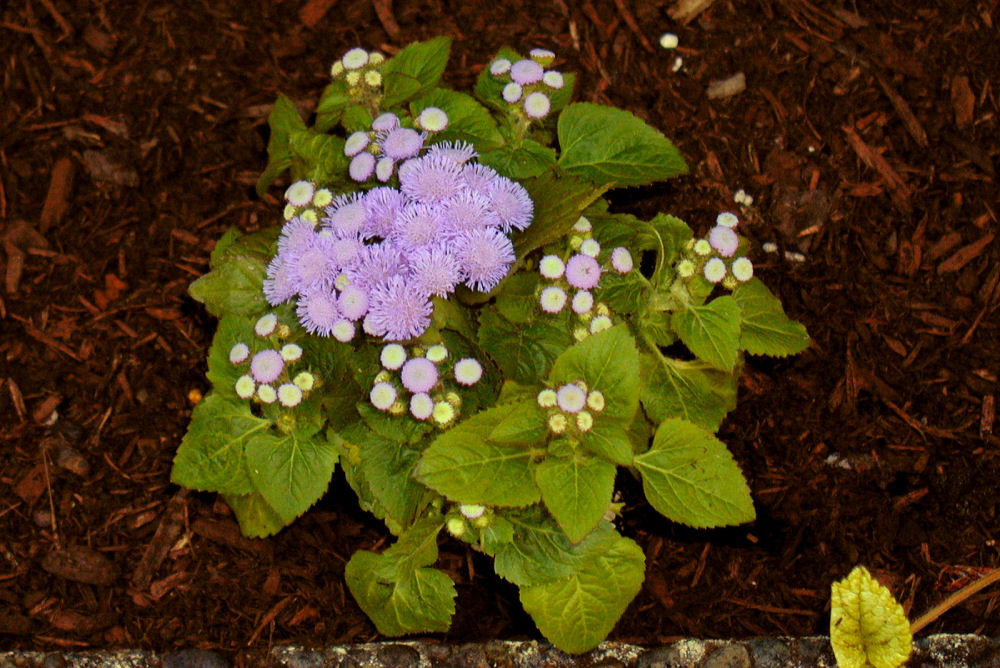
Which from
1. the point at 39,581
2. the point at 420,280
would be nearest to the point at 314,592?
the point at 39,581

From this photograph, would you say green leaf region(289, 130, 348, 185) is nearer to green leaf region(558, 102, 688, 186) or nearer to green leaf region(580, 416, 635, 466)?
green leaf region(558, 102, 688, 186)

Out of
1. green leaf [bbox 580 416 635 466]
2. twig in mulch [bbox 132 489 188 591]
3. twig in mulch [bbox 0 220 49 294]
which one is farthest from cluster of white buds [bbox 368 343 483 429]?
twig in mulch [bbox 0 220 49 294]

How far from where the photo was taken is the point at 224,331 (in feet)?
10.4

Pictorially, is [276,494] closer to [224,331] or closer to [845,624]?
[224,331]

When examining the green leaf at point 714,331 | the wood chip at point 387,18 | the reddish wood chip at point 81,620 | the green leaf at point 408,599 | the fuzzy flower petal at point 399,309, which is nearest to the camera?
the fuzzy flower petal at point 399,309

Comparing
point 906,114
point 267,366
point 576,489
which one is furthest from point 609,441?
point 906,114

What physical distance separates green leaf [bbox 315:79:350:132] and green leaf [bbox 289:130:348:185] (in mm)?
65

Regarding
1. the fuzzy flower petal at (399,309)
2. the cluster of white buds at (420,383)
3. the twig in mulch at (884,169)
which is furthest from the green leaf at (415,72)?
the twig in mulch at (884,169)

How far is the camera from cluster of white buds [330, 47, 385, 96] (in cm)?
326

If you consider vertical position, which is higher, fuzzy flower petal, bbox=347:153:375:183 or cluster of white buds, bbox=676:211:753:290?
fuzzy flower petal, bbox=347:153:375:183

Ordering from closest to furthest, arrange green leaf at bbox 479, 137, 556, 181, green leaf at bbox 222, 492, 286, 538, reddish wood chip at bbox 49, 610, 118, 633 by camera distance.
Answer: green leaf at bbox 479, 137, 556, 181 < green leaf at bbox 222, 492, 286, 538 < reddish wood chip at bbox 49, 610, 118, 633

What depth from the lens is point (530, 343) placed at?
309cm

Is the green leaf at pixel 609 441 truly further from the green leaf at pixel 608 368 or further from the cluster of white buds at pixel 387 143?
the cluster of white buds at pixel 387 143

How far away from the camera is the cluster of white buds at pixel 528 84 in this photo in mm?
3172
